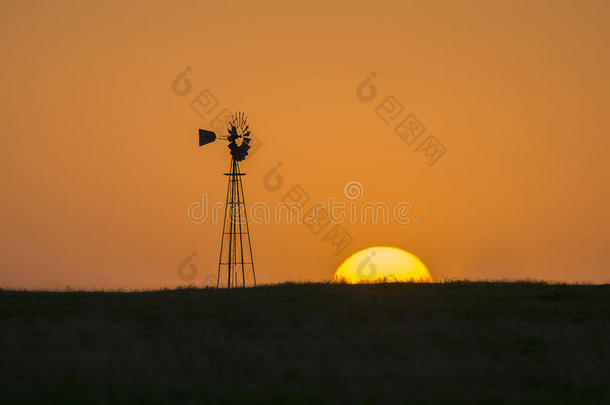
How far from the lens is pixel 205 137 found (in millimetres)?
51750

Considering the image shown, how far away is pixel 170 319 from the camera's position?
30.7 meters

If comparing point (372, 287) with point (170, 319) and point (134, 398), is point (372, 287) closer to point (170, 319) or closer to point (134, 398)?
point (170, 319)

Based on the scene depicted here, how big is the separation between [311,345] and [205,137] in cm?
2975

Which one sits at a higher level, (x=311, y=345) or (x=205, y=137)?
(x=205, y=137)

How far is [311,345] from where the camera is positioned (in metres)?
24.0

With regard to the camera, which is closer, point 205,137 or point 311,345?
point 311,345

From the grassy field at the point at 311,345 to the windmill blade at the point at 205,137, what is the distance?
13077 mm

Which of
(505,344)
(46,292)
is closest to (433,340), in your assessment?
(505,344)

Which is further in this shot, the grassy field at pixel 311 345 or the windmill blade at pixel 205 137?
the windmill blade at pixel 205 137

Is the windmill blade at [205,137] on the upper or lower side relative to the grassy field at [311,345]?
upper

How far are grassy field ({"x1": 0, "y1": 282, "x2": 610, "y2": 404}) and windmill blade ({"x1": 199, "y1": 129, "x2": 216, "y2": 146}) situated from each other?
42.9 ft

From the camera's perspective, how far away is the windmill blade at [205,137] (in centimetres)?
5156

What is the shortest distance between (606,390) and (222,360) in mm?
9519

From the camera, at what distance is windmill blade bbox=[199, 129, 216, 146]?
5156 cm
